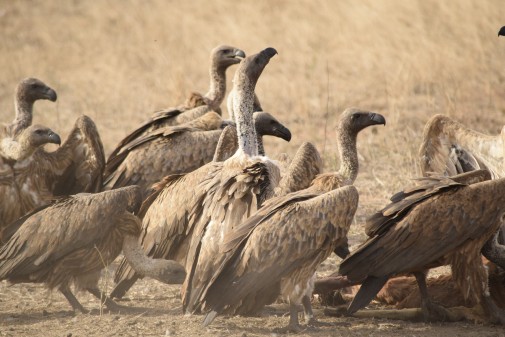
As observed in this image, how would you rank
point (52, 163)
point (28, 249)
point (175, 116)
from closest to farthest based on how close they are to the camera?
point (28, 249) → point (52, 163) → point (175, 116)

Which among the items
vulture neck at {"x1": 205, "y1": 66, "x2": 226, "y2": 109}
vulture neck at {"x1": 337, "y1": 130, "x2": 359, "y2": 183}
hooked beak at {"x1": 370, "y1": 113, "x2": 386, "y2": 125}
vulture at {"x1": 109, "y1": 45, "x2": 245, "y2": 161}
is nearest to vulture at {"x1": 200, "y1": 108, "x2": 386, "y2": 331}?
vulture neck at {"x1": 337, "y1": 130, "x2": 359, "y2": 183}

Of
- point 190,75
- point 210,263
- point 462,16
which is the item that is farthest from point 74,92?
point 210,263

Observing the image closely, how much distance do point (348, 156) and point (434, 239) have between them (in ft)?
4.83

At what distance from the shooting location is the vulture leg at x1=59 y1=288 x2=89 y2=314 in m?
7.42

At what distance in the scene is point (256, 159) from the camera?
291 inches

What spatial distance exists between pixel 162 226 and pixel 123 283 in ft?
1.73

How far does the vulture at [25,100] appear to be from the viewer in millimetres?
9641

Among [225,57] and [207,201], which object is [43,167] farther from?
[225,57]

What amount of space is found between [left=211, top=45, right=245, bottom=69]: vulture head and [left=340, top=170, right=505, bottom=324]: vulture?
4.54 meters

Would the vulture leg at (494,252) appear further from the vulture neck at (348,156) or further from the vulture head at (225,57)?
the vulture head at (225,57)

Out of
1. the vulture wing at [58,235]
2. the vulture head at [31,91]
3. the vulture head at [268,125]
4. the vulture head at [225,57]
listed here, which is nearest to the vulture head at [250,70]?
the vulture head at [268,125]

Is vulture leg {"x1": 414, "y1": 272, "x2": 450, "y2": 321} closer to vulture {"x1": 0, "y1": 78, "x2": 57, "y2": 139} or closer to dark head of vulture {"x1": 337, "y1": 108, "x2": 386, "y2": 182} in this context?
dark head of vulture {"x1": 337, "y1": 108, "x2": 386, "y2": 182}

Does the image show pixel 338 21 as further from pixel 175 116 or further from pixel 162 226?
pixel 162 226

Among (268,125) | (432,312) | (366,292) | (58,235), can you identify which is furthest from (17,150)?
(432,312)
